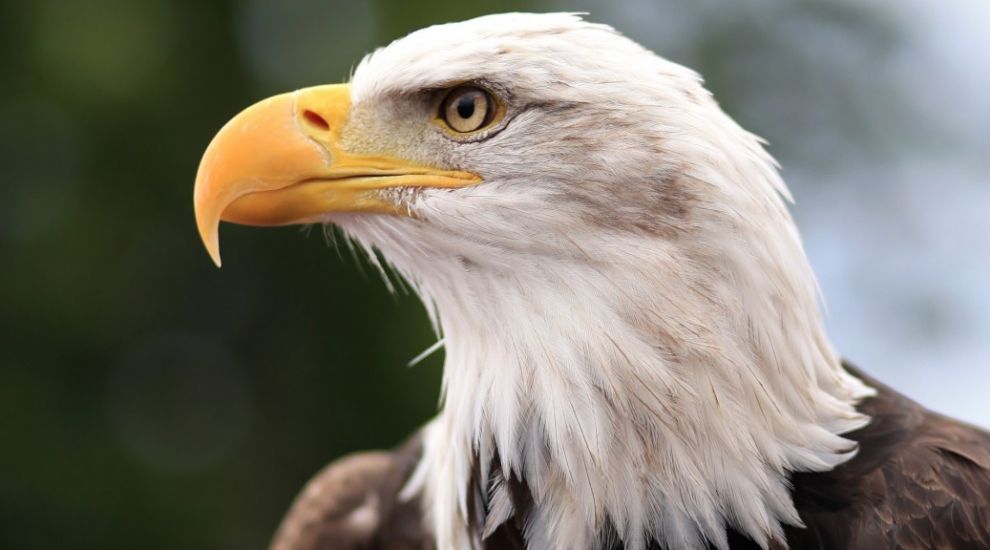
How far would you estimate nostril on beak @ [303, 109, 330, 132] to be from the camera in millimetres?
2008

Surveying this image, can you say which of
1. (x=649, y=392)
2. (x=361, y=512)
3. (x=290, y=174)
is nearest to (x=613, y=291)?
(x=649, y=392)

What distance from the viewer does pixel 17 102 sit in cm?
703

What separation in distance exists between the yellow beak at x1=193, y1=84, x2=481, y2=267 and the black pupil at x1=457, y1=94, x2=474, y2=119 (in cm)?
11

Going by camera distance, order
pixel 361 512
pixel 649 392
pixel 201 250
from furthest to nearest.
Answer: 1. pixel 201 250
2. pixel 361 512
3. pixel 649 392

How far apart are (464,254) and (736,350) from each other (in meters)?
0.52

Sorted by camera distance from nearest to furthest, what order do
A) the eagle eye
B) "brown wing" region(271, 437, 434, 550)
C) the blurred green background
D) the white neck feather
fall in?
the white neck feather < the eagle eye < "brown wing" region(271, 437, 434, 550) < the blurred green background

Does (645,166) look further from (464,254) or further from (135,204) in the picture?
(135,204)

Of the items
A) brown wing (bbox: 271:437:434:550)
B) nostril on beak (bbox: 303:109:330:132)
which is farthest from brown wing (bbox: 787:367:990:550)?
brown wing (bbox: 271:437:434:550)

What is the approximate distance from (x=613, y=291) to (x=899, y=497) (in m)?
0.65

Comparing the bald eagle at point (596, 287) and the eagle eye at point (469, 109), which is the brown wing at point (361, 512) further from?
the eagle eye at point (469, 109)

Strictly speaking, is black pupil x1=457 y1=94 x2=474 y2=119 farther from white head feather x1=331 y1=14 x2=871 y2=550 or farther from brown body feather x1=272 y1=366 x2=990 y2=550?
brown body feather x1=272 y1=366 x2=990 y2=550

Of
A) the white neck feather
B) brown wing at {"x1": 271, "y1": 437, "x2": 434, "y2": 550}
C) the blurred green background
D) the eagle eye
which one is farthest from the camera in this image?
the blurred green background

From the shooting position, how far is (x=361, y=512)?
3135 millimetres

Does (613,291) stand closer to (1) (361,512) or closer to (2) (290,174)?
(2) (290,174)
